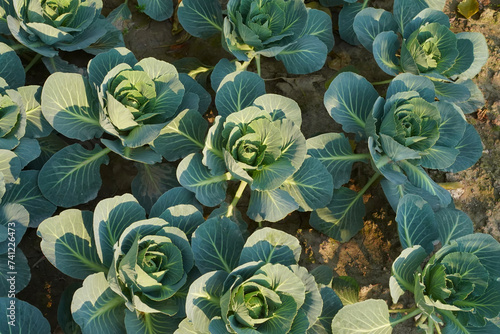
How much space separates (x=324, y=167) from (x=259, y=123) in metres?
0.47

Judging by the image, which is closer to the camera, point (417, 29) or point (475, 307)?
point (475, 307)

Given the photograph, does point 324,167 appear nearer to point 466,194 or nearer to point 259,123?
point 259,123

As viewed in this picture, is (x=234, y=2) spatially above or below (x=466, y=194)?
above

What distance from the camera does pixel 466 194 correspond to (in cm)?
Result: 305

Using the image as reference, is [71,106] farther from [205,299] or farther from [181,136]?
[205,299]

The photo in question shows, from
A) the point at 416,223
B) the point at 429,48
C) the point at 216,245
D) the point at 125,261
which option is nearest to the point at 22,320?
the point at 125,261

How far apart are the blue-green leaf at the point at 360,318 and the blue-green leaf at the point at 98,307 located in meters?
1.11

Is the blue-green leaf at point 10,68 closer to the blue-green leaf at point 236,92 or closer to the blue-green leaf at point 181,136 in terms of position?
the blue-green leaf at point 181,136

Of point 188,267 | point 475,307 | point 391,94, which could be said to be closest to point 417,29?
point 391,94

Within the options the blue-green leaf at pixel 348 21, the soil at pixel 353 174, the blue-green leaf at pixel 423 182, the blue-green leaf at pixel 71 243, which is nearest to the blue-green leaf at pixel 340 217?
the soil at pixel 353 174

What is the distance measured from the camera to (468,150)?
111 inches

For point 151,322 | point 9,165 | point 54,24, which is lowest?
point 151,322

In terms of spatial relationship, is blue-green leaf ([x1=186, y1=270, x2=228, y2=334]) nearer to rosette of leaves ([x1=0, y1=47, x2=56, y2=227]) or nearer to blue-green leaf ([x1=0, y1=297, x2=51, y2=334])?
blue-green leaf ([x1=0, y1=297, x2=51, y2=334])

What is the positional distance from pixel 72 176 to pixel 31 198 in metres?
0.25
